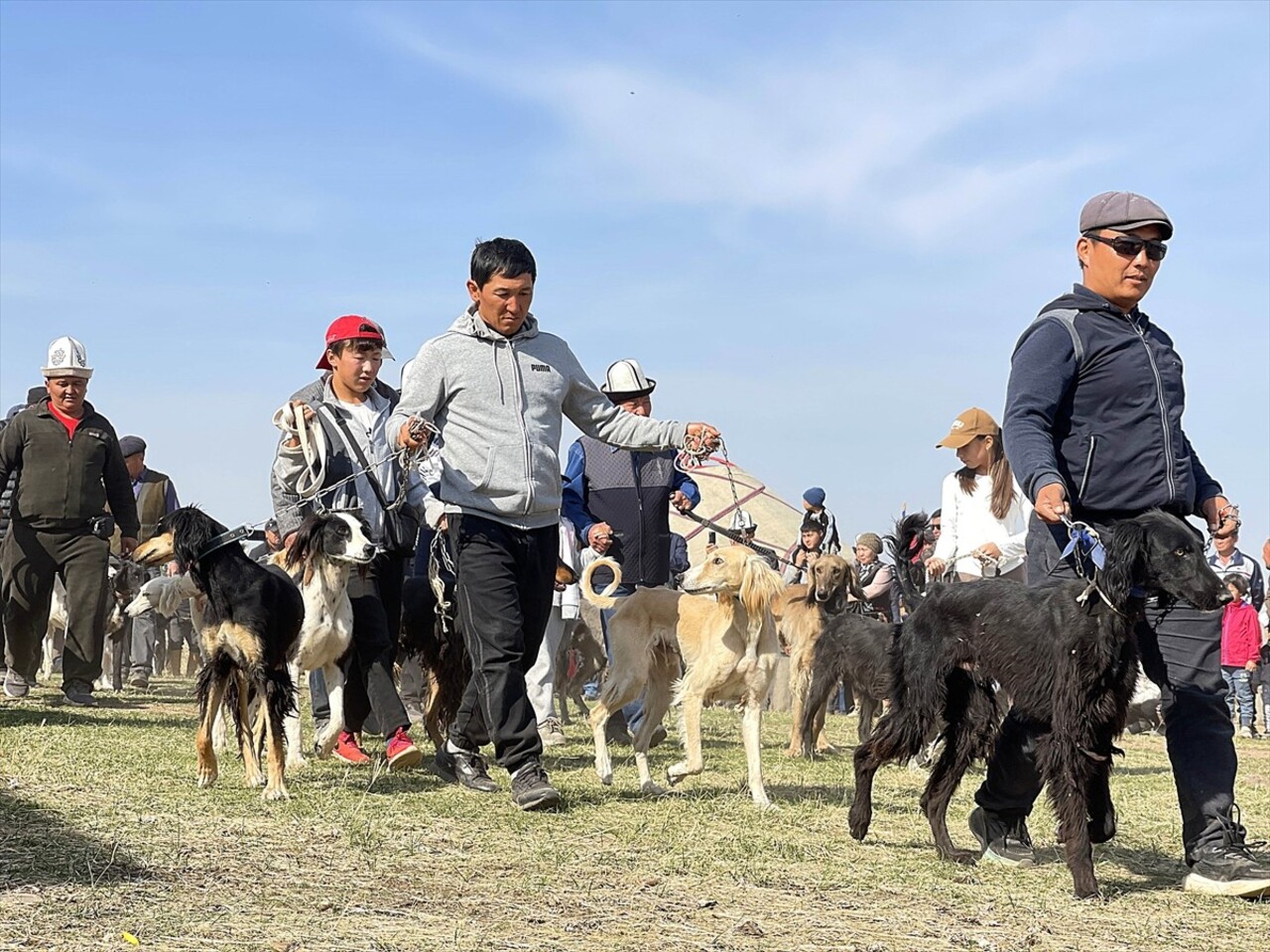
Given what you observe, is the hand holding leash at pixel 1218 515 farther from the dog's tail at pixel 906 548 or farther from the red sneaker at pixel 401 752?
the red sneaker at pixel 401 752

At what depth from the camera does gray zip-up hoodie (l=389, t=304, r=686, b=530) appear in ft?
20.4

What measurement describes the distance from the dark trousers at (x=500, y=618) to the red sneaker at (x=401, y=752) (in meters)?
1.09

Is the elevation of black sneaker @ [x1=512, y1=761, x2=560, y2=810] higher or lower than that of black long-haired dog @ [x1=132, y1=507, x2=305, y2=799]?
lower

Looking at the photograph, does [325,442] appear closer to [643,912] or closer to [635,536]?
[635,536]

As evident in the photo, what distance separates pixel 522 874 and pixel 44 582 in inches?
279

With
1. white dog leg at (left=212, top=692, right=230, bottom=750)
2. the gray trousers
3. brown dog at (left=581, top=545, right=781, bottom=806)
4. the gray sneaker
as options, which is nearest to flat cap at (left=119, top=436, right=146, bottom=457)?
the gray trousers

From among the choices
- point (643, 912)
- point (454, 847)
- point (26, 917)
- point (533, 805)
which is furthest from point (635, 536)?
point (26, 917)

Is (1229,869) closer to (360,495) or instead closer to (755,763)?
(755,763)

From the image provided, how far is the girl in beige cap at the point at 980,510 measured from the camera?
882cm

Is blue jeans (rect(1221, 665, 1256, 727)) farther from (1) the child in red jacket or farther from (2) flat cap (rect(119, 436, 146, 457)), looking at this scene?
(2) flat cap (rect(119, 436, 146, 457))

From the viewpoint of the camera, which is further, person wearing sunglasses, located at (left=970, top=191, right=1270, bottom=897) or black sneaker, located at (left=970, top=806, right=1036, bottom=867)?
black sneaker, located at (left=970, top=806, right=1036, bottom=867)

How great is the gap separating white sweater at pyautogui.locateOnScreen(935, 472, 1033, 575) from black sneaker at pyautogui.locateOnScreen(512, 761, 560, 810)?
3.54 m

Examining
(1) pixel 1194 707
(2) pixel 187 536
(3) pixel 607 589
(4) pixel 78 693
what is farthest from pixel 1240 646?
(2) pixel 187 536

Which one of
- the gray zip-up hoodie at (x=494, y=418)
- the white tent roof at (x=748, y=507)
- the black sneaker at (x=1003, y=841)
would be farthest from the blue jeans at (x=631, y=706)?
the white tent roof at (x=748, y=507)
